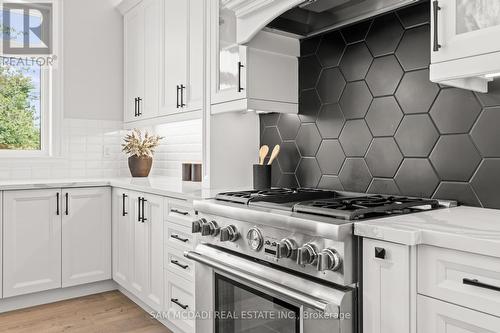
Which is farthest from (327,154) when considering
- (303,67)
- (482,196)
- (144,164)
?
(144,164)

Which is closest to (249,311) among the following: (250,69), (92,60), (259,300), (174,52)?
(259,300)

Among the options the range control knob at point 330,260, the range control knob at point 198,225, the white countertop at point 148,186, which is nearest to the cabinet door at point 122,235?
the white countertop at point 148,186

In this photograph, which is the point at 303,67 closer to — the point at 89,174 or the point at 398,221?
the point at 398,221

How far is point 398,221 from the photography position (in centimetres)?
126

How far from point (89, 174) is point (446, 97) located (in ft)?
10.4

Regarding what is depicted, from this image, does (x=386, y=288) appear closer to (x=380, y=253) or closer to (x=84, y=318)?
(x=380, y=253)

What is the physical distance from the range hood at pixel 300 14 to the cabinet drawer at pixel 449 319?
1.23m

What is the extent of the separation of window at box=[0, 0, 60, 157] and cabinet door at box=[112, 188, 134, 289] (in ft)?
3.04

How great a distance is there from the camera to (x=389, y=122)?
184 cm

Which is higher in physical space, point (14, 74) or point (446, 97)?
point (14, 74)

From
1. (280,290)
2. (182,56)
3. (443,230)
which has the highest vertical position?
(182,56)

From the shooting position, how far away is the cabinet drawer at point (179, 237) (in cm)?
225

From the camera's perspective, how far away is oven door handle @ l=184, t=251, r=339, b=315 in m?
1.24

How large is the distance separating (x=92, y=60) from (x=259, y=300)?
3.05m
